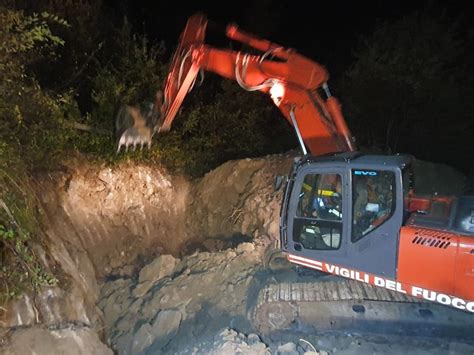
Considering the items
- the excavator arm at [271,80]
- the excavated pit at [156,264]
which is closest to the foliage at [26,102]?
the excavated pit at [156,264]

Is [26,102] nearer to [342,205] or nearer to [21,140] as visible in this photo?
[21,140]

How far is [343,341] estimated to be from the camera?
5137 millimetres

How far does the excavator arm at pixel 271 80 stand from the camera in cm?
548

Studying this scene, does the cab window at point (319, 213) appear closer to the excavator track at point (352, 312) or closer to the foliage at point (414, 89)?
the excavator track at point (352, 312)

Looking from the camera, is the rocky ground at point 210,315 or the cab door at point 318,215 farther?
the cab door at point 318,215

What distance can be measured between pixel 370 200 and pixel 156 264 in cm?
351

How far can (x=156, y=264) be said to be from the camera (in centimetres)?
685

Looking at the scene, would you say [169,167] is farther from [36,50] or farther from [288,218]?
[288,218]

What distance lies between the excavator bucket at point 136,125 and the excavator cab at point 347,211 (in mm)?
1962

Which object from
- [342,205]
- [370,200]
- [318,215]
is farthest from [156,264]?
[370,200]

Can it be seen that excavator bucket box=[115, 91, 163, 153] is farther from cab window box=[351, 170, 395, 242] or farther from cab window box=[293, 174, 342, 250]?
cab window box=[351, 170, 395, 242]

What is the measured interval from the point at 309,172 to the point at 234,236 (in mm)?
3283

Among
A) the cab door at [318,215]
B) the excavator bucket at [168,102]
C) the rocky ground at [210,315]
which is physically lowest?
the rocky ground at [210,315]

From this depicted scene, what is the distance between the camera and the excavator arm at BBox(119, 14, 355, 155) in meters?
5.48
